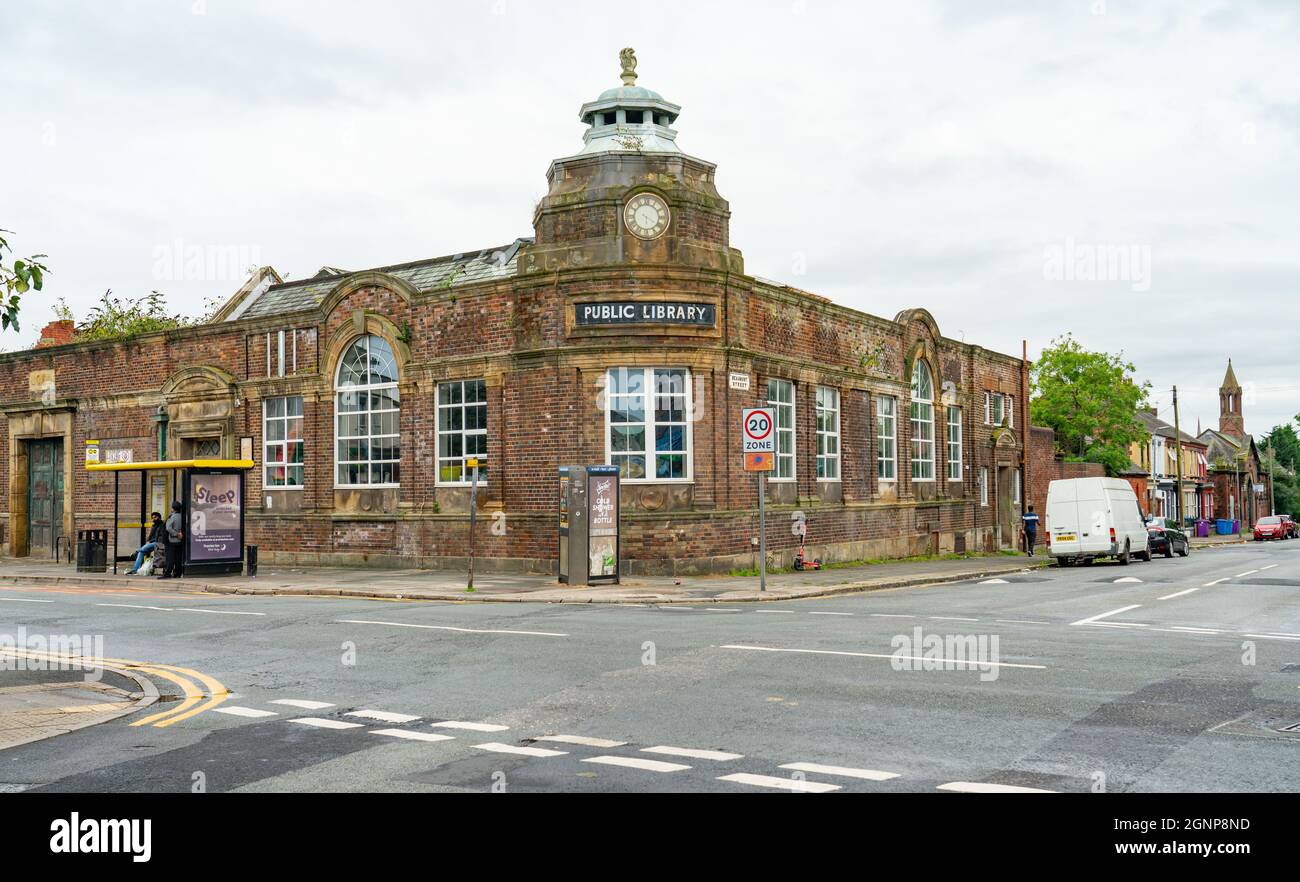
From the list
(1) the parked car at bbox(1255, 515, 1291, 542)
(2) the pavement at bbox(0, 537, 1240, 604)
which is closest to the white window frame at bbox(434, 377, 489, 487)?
(2) the pavement at bbox(0, 537, 1240, 604)

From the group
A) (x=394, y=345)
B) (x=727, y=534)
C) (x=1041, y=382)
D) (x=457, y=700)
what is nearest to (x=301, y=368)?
(x=394, y=345)

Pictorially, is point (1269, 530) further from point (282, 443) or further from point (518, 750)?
point (518, 750)

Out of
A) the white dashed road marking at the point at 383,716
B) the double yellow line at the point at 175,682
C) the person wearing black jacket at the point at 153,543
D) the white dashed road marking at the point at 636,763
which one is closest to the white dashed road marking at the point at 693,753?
the white dashed road marking at the point at 636,763

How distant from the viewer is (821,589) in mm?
21453

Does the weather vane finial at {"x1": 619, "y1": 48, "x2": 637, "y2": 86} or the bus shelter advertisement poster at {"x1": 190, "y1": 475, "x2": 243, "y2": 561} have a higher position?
the weather vane finial at {"x1": 619, "y1": 48, "x2": 637, "y2": 86}

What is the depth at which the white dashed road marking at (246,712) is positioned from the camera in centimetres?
905

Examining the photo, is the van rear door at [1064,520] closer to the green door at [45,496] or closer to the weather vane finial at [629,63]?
the weather vane finial at [629,63]

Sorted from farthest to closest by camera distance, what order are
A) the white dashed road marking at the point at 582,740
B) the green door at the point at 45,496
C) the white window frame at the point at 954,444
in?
1. the white window frame at the point at 954,444
2. the green door at the point at 45,496
3. the white dashed road marking at the point at 582,740

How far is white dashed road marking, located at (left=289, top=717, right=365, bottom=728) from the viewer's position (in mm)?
8531

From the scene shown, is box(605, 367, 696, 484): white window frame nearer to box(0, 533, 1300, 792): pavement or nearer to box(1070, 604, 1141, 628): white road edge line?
box(0, 533, 1300, 792): pavement

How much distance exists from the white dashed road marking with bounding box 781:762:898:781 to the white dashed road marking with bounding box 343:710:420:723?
3.33m

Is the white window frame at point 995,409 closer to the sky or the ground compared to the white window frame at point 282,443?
closer to the sky

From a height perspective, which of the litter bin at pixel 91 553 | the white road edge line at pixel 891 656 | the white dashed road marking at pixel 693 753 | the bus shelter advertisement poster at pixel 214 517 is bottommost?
the white road edge line at pixel 891 656

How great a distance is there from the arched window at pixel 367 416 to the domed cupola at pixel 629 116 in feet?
24.5
